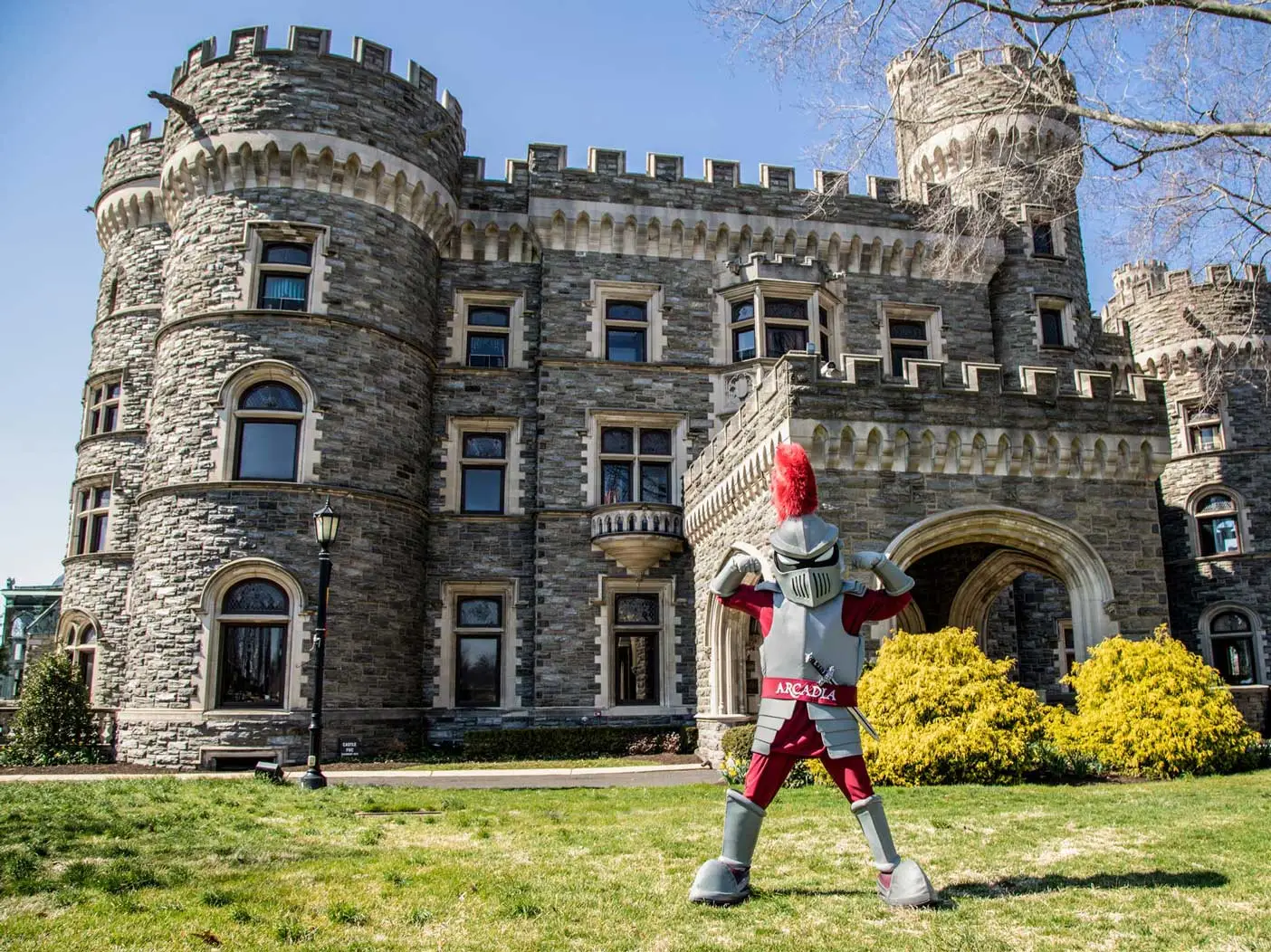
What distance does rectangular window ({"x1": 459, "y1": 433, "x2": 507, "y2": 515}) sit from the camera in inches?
848

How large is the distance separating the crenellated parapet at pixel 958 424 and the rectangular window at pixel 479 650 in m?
8.02

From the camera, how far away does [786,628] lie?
6.30m

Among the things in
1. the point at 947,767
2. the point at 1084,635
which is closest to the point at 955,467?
the point at 1084,635

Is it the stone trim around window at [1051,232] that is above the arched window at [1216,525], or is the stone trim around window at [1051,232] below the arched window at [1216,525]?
above

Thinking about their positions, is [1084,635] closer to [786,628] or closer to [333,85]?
[786,628]

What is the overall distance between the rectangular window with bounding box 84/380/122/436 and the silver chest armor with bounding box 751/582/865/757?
2125 cm

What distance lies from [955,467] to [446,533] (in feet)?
36.3

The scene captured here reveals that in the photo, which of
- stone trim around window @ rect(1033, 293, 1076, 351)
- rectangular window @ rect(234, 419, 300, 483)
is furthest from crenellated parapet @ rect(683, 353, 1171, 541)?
rectangular window @ rect(234, 419, 300, 483)

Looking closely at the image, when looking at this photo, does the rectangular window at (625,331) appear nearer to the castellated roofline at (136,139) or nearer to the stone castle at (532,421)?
the stone castle at (532,421)

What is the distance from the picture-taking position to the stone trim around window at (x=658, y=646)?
20.1 metres

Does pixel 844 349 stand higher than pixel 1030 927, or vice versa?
pixel 844 349

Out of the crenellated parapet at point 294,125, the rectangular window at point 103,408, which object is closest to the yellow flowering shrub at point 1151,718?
the crenellated parapet at point 294,125

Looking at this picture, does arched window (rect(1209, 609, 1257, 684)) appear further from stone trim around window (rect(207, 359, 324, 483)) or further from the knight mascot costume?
the knight mascot costume

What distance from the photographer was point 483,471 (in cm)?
2177
